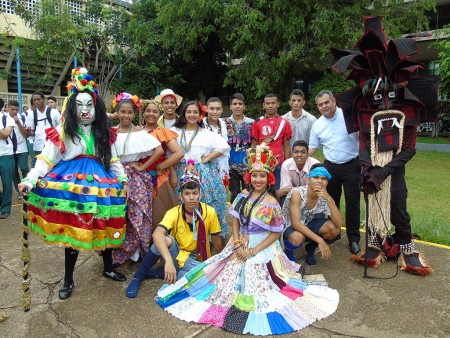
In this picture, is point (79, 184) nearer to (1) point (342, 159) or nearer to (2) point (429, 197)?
(1) point (342, 159)

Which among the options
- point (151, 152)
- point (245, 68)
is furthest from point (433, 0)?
point (151, 152)

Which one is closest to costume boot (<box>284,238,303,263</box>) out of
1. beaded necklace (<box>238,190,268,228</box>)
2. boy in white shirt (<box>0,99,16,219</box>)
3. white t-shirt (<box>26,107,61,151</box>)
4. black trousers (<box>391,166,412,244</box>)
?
beaded necklace (<box>238,190,268,228</box>)

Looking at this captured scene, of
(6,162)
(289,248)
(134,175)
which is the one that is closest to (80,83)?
(134,175)

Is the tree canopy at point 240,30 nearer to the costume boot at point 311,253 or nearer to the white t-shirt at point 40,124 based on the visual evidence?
the white t-shirt at point 40,124

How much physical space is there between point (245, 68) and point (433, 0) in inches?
279

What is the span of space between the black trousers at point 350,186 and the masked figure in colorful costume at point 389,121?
39cm

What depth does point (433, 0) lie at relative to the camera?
13.7 meters

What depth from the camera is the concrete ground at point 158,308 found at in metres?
2.80

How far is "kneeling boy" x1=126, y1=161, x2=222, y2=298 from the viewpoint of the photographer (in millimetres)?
3432

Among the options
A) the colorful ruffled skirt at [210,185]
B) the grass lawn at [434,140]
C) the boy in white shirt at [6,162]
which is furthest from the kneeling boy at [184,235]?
the grass lawn at [434,140]

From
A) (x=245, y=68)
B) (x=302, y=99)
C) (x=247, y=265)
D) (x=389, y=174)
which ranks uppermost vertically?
(x=245, y=68)

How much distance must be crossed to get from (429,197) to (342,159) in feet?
12.1

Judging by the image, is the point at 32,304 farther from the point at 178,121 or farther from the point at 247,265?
the point at 178,121

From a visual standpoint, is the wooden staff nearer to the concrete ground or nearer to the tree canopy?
the concrete ground
